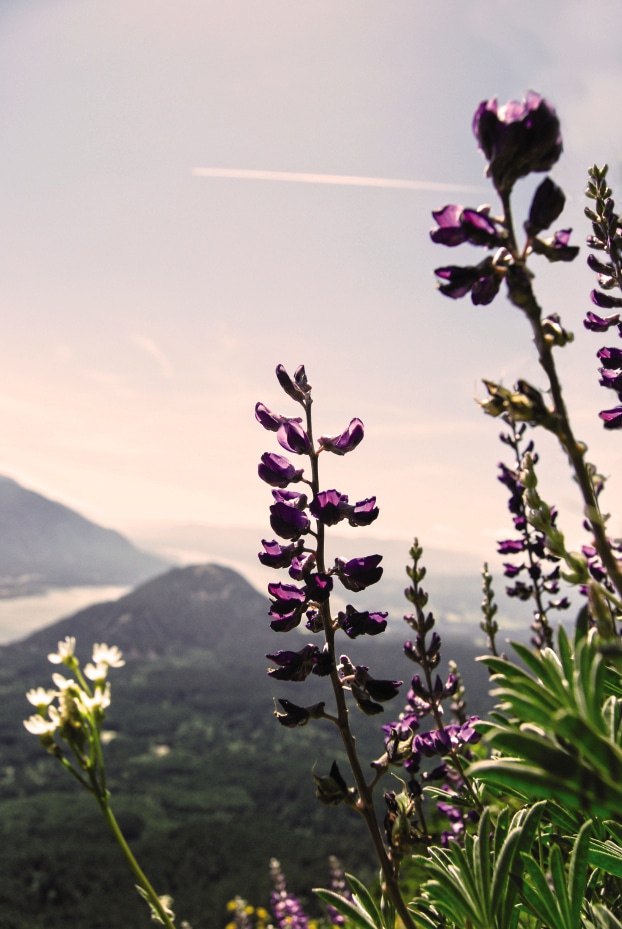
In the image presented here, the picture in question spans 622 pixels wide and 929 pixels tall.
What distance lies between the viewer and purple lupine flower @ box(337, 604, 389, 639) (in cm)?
253

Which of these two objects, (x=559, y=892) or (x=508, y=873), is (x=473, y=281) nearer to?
(x=508, y=873)

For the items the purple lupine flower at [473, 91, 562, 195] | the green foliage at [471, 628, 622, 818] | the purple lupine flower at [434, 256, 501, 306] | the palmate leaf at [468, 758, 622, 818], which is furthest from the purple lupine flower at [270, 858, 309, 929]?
the purple lupine flower at [473, 91, 562, 195]

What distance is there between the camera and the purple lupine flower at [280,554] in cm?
261

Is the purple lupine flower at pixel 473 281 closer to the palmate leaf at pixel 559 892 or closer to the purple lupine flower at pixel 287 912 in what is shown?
the palmate leaf at pixel 559 892

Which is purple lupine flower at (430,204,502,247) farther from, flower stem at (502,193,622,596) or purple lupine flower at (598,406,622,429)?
purple lupine flower at (598,406,622,429)

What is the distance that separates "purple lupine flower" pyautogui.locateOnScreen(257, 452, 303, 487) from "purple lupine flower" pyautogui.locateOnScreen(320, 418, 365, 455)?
218 millimetres

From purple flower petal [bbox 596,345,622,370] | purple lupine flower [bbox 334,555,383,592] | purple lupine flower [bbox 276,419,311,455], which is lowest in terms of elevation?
purple lupine flower [bbox 334,555,383,592]

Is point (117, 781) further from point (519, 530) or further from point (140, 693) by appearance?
point (519, 530)

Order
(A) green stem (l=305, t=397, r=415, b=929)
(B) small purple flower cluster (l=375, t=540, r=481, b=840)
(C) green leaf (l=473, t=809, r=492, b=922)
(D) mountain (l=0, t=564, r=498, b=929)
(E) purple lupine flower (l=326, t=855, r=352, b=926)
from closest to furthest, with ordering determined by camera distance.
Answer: (C) green leaf (l=473, t=809, r=492, b=922) < (A) green stem (l=305, t=397, r=415, b=929) < (B) small purple flower cluster (l=375, t=540, r=481, b=840) < (E) purple lupine flower (l=326, t=855, r=352, b=926) < (D) mountain (l=0, t=564, r=498, b=929)

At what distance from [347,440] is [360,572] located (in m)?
0.60

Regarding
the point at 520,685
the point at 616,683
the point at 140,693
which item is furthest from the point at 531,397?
the point at 140,693

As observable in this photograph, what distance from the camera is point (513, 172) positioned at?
63.6 inches

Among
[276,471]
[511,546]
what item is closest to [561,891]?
[276,471]

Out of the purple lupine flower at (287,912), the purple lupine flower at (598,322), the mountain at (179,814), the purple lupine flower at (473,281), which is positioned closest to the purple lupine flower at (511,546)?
the purple lupine flower at (598,322)
